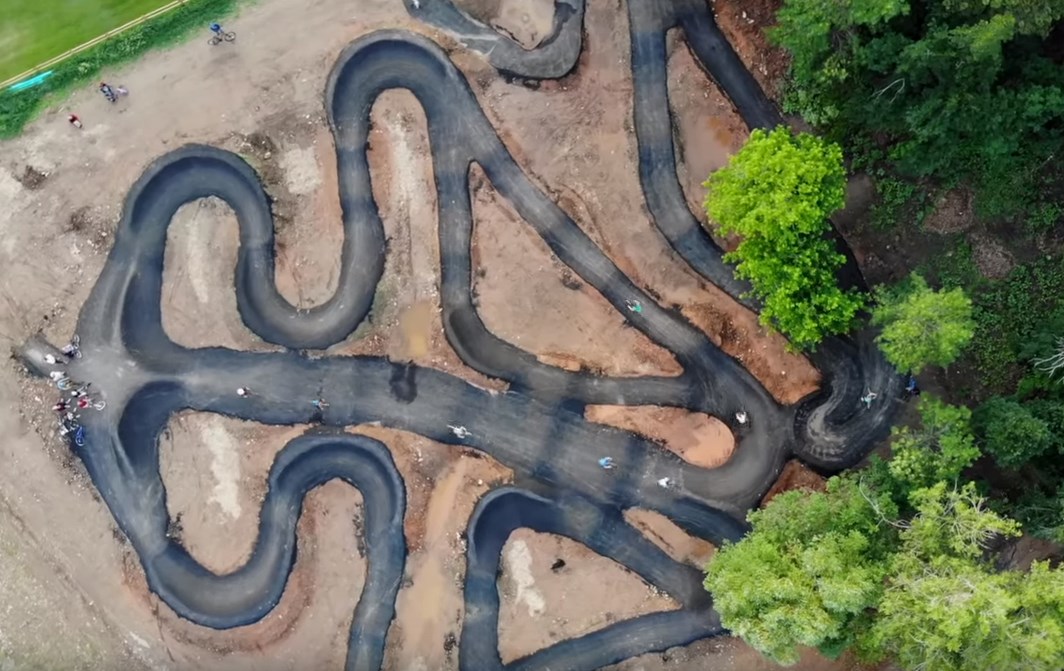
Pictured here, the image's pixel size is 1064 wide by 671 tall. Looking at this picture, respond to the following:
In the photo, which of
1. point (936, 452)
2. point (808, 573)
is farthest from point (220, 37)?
point (936, 452)

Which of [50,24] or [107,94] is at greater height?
[50,24]

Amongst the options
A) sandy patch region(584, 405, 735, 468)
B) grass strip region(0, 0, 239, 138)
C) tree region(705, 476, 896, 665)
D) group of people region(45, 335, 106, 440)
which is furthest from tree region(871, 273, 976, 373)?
group of people region(45, 335, 106, 440)

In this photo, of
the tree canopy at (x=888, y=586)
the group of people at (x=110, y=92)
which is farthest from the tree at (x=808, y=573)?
the group of people at (x=110, y=92)

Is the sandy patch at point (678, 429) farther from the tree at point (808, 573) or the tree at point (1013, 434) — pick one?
the tree at point (1013, 434)

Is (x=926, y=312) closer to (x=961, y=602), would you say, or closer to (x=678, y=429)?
(x=961, y=602)

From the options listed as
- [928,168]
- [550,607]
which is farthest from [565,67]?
[550,607]

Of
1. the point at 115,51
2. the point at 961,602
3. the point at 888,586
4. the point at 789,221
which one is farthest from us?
the point at 115,51

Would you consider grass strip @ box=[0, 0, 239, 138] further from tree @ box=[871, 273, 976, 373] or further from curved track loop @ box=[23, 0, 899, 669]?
tree @ box=[871, 273, 976, 373]
